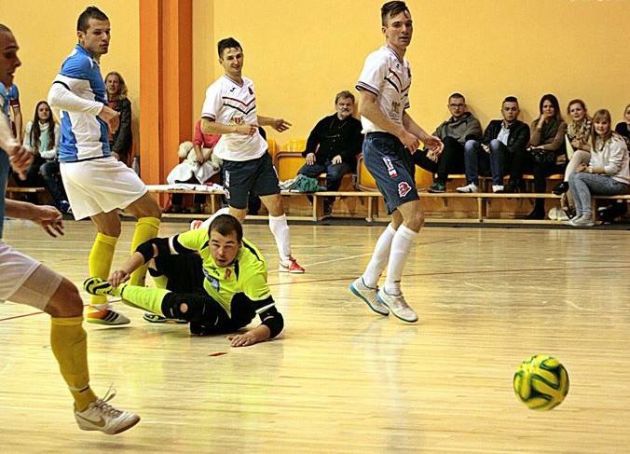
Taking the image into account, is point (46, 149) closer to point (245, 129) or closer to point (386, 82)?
point (245, 129)

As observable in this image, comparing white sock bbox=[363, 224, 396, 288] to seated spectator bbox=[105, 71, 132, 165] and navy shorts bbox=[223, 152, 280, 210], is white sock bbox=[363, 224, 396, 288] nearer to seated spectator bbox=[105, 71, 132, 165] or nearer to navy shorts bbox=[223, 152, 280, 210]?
navy shorts bbox=[223, 152, 280, 210]

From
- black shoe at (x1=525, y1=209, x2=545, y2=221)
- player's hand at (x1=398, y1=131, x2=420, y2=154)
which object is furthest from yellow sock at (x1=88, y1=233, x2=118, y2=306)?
black shoe at (x1=525, y1=209, x2=545, y2=221)

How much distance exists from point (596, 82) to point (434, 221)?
2.87 metres

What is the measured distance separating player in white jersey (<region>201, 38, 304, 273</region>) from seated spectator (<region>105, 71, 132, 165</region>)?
278 inches

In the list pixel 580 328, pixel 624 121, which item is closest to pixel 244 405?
pixel 580 328

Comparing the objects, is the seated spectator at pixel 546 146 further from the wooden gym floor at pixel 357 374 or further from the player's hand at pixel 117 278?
the player's hand at pixel 117 278

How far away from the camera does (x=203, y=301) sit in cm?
554

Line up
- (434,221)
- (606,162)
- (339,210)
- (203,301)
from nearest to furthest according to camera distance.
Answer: (203,301) → (606,162) → (434,221) → (339,210)

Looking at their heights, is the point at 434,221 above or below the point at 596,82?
below

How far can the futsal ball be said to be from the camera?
12.3ft

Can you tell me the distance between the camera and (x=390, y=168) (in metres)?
6.11

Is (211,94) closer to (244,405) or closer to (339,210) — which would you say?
(244,405)

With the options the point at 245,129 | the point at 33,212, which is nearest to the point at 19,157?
the point at 33,212

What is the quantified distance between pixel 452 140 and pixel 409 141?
7.91 metres
